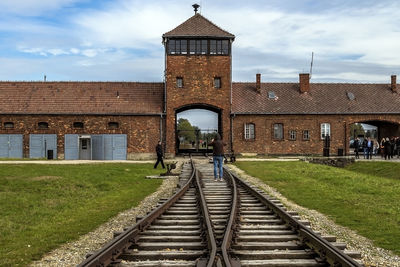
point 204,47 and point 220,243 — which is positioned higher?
point 204,47

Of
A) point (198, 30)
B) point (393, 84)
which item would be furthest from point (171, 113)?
point (393, 84)

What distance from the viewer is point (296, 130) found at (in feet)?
127

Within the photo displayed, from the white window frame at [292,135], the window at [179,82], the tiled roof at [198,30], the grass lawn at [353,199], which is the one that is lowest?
the grass lawn at [353,199]

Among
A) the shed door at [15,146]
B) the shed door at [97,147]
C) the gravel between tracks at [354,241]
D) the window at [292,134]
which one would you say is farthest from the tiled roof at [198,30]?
the gravel between tracks at [354,241]

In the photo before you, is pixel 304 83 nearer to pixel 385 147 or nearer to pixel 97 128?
pixel 385 147

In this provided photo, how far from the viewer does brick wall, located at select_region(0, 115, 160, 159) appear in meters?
36.3

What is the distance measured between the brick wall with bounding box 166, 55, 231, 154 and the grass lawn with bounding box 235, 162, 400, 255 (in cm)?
1519

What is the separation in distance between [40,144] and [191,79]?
501 inches

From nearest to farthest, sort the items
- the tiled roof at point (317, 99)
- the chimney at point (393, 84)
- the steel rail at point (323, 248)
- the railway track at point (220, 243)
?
the steel rail at point (323, 248) → the railway track at point (220, 243) → the tiled roof at point (317, 99) → the chimney at point (393, 84)

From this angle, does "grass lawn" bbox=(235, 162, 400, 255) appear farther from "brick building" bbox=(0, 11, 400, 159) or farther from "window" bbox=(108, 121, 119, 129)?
"window" bbox=(108, 121, 119, 129)

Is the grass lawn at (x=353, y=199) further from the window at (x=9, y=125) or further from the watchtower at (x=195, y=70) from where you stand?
the window at (x=9, y=125)

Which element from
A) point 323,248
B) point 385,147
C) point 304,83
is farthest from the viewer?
point 304,83

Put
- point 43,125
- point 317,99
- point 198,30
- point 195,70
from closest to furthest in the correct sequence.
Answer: point 198,30, point 43,125, point 195,70, point 317,99

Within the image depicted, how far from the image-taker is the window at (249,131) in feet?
125
